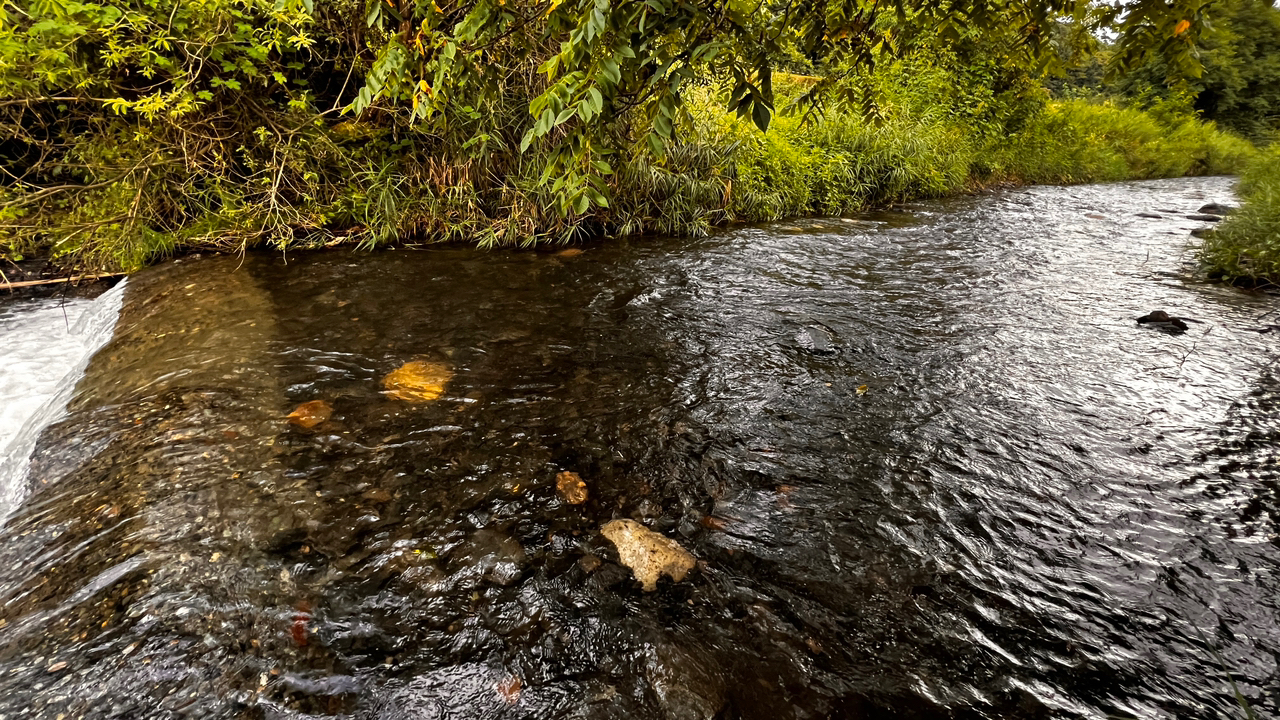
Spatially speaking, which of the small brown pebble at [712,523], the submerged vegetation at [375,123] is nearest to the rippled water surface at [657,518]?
the small brown pebble at [712,523]

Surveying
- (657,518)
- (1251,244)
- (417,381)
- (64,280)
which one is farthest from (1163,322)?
(64,280)

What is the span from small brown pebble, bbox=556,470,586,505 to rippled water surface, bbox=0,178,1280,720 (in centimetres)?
5

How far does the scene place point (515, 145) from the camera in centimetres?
670

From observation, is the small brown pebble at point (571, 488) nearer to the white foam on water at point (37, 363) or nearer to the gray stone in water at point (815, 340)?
the gray stone in water at point (815, 340)

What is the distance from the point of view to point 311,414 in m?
3.05

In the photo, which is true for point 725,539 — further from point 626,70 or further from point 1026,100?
point 1026,100

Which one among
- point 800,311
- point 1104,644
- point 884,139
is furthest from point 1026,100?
point 1104,644

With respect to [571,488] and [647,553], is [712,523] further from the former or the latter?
[571,488]

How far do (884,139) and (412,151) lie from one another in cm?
772

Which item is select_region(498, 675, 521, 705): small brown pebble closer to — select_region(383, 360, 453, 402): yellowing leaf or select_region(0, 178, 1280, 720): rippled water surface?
select_region(0, 178, 1280, 720): rippled water surface

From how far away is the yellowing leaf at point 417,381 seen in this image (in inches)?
130

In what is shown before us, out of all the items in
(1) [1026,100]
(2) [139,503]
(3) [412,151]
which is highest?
(1) [1026,100]

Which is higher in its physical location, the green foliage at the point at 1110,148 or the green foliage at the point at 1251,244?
the green foliage at the point at 1110,148

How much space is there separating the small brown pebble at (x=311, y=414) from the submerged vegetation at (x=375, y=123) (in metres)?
1.73
